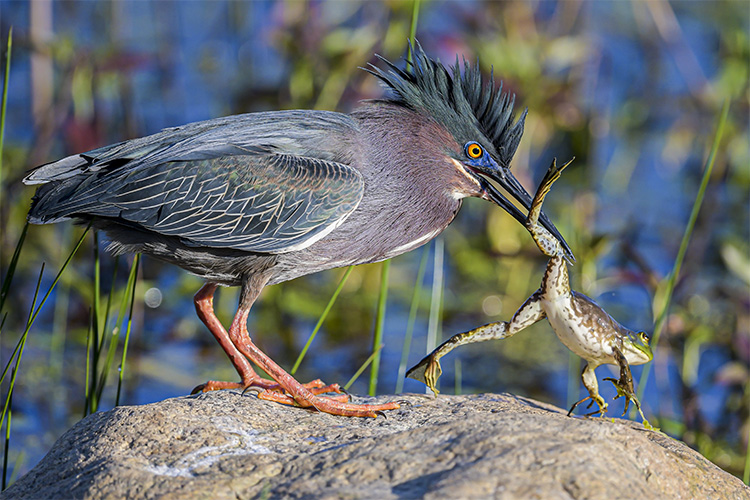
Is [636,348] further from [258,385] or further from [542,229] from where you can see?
[258,385]

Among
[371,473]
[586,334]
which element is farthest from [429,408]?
[371,473]

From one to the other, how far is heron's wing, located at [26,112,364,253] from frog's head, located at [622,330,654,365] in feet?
4.50

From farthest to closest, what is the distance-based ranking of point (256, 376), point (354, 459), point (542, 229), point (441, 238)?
point (441, 238)
point (256, 376)
point (542, 229)
point (354, 459)

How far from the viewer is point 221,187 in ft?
14.6

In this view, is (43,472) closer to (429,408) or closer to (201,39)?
(429,408)

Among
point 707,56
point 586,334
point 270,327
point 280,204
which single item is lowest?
point 270,327

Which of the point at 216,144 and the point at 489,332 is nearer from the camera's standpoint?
the point at 489,332

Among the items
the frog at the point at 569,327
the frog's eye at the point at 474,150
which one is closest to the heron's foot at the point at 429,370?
the frog at the point at 569,327

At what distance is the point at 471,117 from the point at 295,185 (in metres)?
0.90

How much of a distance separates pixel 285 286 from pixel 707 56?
6.47m

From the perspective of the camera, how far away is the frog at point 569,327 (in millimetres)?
3684

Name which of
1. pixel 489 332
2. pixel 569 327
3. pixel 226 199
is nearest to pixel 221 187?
pixel 226 199

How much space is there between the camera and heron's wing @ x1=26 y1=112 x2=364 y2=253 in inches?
171

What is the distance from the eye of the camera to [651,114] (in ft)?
35.1
